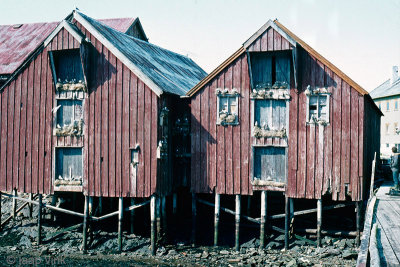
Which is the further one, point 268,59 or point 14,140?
point 14,140

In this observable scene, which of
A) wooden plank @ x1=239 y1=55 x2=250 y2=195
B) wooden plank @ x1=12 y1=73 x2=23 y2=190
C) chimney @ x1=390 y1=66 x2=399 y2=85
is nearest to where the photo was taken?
wooden plank @ x1=239 y1=55 x2=250 y2=195

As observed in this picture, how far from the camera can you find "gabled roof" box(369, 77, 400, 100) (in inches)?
1842

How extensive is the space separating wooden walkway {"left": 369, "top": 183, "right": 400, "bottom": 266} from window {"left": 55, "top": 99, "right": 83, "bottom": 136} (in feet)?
40.3

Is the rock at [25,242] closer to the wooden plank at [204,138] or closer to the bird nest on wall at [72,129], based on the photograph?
the bird nest on wall at [72,129]

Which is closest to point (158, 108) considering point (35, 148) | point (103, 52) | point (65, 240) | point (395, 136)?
point (103, 52)

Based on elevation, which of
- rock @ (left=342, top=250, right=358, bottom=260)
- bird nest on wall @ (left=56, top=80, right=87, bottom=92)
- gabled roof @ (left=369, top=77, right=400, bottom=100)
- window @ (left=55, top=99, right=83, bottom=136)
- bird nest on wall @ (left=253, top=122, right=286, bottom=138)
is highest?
gabled roof @ (left=369, top=77, right=400, bottom=100)

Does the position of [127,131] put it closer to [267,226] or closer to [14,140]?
[14,140]

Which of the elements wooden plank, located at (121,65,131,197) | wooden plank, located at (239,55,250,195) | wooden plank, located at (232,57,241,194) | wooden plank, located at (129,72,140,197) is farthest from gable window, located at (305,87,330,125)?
wooden plank, located at (121,65,131,197)

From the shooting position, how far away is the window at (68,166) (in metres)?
18.8

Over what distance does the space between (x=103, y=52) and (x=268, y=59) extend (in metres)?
6.95

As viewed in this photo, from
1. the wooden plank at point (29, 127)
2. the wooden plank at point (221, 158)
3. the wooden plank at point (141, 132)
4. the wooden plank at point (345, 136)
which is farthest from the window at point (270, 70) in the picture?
the wooden plank at point (29, 127)

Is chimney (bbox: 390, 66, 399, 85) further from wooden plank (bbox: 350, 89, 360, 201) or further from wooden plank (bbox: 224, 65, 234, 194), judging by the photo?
wooden plank (bbox: 224, 65, 234, 194)

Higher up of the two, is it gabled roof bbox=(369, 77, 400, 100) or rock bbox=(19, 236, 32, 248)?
gabled roof bbox=(369, 77, 400, 100)

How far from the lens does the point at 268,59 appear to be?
17750 millimetres
